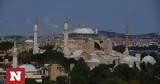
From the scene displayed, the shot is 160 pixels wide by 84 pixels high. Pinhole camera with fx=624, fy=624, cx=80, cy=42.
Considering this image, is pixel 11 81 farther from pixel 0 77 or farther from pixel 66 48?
pixel 66 48

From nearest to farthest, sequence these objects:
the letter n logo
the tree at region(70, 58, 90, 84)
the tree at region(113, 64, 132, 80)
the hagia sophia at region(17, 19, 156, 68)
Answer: the letter n logo → the tree at region(70, 58, 90, 84) → the tree at region(113, 64, 132, 80) → the hagia sophia at region(17, 19, 156, 68)

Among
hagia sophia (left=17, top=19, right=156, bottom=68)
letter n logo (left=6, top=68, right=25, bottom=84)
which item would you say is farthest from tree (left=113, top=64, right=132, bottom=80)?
letter n logo (left=6, top=68, right=25, bottom=84)

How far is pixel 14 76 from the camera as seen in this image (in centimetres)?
834

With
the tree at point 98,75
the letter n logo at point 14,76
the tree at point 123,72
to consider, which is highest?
the letter n logo at point 14,76

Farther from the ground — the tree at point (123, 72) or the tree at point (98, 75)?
the tree at point (123, 72)

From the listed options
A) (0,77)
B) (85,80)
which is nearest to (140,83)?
(85,80)

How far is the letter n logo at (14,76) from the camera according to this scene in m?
8.27

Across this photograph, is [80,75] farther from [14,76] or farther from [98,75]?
[14,76]

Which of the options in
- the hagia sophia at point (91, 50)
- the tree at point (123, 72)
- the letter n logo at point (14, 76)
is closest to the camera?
the letter n logo at point (14, 76)

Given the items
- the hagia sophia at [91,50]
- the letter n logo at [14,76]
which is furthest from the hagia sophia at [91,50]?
the letter n logo at [14,76]

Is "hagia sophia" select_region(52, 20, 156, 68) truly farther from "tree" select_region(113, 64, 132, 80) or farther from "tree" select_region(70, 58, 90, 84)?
"tree" select_region(113, 64, 132, 80)

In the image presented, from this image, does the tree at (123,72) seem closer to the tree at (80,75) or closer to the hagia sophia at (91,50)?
the tree at (80,75)

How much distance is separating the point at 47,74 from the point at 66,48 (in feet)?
46.7

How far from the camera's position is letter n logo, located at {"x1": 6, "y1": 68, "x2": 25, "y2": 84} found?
8.27 metres
